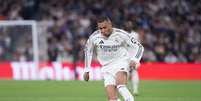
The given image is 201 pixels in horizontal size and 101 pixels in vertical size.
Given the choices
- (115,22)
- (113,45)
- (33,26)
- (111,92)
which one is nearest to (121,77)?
(111,92)

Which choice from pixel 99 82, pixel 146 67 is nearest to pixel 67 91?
pixel 99 82

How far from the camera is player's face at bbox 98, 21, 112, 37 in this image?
44.1 feet

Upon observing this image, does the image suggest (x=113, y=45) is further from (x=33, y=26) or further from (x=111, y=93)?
(x=33, y=26)

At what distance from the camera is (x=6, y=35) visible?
103ft

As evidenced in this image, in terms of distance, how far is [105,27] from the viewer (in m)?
13.5

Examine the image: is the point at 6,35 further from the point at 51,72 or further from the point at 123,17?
the point at 123,17

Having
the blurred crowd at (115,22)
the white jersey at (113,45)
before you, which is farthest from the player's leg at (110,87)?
the blurred crowd at (115,22)

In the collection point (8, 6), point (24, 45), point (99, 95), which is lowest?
point (99, 95)

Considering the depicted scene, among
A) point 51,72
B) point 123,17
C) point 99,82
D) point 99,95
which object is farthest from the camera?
point 123,17

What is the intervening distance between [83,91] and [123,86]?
30.3ft

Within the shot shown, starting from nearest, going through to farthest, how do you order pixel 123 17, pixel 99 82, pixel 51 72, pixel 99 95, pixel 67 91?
1. pixel 99 95
2. pixel 67 91
3. pixel 99 82
4. pixel 51 72
5. pixel 123 17

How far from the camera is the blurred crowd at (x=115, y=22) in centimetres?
3077

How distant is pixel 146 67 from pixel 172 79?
1156mm

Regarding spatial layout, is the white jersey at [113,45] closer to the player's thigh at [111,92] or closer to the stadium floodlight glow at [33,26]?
the player's thigh at [111,92]
